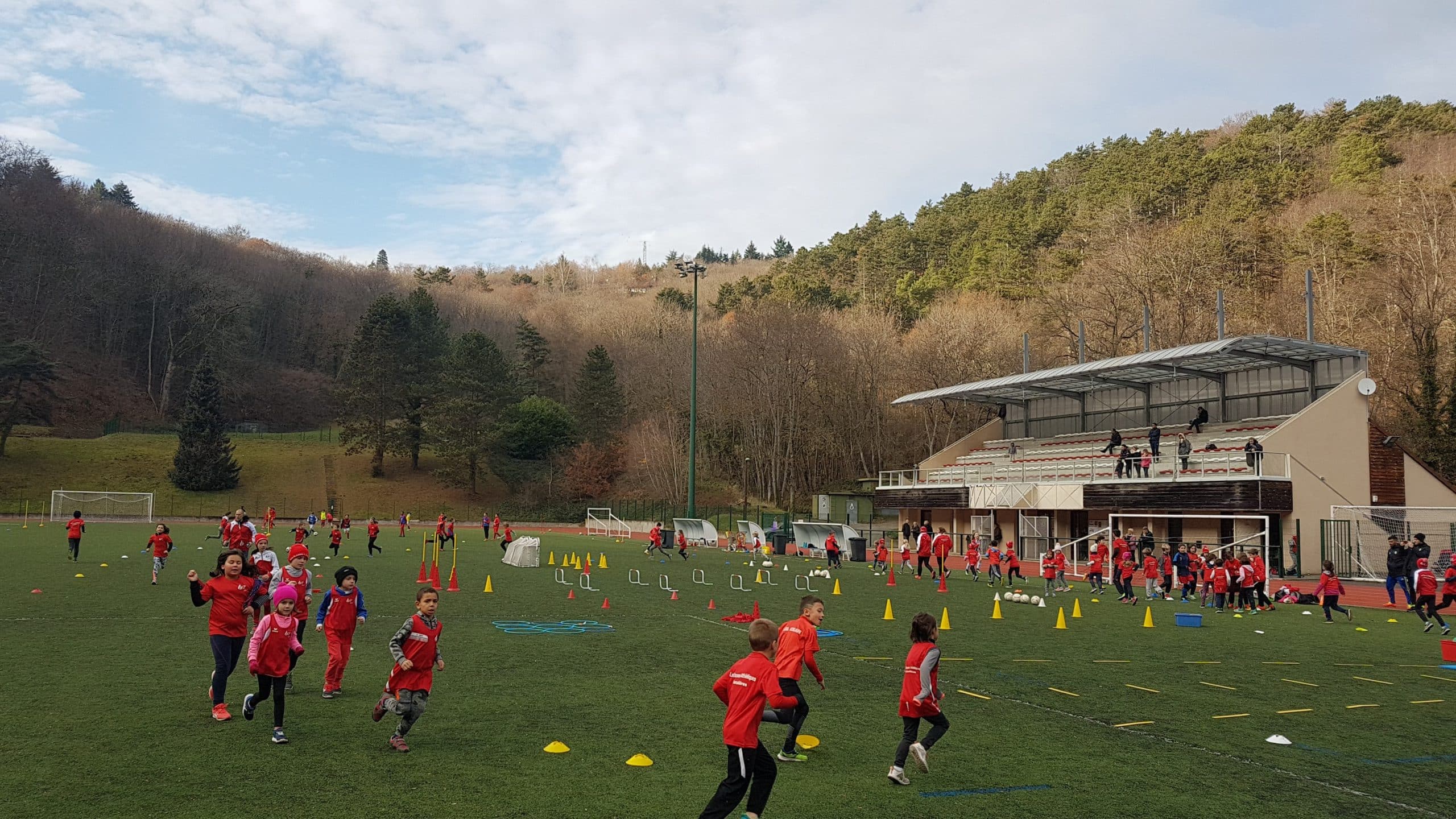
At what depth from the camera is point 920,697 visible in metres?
7.99

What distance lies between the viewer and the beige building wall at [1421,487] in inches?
1398

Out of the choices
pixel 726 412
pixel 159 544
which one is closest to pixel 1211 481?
pixel 159 544

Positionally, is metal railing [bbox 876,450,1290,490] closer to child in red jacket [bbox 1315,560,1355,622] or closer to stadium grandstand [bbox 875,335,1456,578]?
stadium grandstand [bbox 875,335,1456,578]

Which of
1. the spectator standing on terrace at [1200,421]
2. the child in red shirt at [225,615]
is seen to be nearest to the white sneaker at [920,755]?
the child in red shirt at [225,615]

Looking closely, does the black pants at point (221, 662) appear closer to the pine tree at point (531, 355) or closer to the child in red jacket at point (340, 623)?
the child in red jacket at point (340, 623)

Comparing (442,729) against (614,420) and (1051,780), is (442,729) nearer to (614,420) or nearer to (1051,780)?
(1051,780)

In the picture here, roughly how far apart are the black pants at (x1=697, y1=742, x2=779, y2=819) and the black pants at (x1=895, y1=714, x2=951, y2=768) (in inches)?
69.0

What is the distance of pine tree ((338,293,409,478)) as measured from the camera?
79875 millimetres

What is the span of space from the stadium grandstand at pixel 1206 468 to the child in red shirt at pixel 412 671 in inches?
1121

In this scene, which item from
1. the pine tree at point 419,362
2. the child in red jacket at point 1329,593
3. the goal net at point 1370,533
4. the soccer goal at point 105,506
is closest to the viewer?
the child in red jacket at point 1329,593

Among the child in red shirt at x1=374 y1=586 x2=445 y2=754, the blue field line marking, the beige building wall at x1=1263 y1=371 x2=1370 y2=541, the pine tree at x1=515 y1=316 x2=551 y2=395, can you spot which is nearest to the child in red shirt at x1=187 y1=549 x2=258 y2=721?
the child in red shirt at x1=374 y1=586 x2=445 y2=754

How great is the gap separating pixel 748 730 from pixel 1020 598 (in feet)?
61.9

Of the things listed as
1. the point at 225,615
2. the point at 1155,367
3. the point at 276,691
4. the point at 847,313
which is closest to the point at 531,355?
the point at 847,313

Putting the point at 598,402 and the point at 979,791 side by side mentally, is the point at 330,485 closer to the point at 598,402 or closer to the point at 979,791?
the point at 598,402
